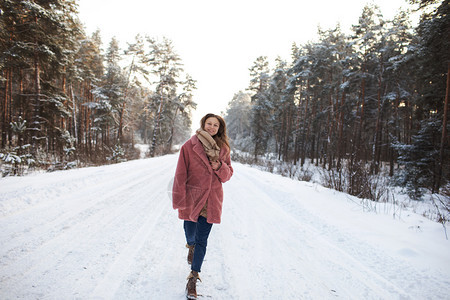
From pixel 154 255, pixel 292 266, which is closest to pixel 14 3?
pixel 154 255

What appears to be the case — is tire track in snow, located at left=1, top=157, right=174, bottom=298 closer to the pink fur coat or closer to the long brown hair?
the pink fur coat

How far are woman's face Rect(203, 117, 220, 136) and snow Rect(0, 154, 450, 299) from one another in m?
1.84

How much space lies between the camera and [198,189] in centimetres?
226

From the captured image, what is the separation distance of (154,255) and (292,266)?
198 centimetres

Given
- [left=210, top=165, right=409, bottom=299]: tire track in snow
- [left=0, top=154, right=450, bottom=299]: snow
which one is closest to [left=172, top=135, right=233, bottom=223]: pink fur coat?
[left=0, top=154, right=450, bottom=299]: snow

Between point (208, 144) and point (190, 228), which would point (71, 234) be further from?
point (208, 144)

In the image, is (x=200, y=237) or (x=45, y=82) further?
(x=45, y=82)

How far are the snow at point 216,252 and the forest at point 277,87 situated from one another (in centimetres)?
374

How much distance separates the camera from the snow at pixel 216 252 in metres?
2.27

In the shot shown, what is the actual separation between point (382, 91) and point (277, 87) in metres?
14.0

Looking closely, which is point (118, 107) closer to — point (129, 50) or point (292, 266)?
point (129, 50)

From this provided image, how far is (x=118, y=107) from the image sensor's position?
24.8 metres

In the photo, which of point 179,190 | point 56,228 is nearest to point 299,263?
point 179,190

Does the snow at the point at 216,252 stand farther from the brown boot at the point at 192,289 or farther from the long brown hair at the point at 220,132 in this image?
the long brown hair at the point at 220,132
